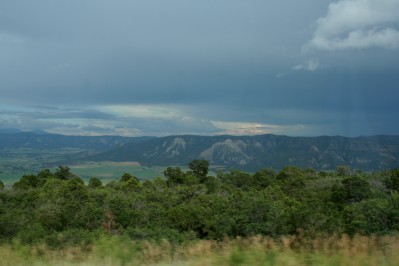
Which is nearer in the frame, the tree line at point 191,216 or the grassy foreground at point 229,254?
the grassy foreground at point 229,254

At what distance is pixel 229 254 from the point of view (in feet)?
25.8

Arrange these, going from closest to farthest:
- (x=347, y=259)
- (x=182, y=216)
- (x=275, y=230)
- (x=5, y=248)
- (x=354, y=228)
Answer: (x=347, y=259)
(x=5, y=248)
(x=354, y=228)
(x=275, y=230)
(x=182, y=216)

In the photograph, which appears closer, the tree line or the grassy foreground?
the grassy foreground

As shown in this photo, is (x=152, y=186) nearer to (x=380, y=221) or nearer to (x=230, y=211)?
(x=230, y=211)

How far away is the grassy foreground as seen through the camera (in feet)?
24.7

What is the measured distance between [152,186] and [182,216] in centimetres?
2735

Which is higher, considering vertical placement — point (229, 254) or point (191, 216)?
point (229, 254)

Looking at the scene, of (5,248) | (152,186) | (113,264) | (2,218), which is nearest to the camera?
(113,264)

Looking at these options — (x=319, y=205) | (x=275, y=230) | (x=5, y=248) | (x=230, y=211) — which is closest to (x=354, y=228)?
(x=275, y=230)

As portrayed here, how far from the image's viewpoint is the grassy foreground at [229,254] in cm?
754

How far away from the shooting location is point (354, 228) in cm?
2798

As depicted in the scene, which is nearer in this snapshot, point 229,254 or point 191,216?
point 229,254

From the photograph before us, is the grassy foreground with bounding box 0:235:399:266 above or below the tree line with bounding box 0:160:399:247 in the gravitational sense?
above

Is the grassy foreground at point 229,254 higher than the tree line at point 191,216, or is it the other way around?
the grassy foreground at point 229,254
